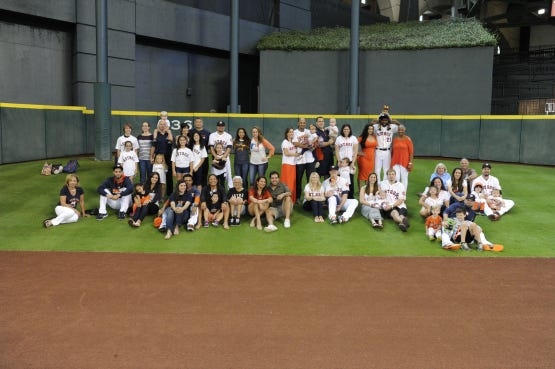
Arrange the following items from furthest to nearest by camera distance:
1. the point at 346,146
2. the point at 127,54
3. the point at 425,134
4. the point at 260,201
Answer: the point at 127,54
the point at 425,134
the point at 346,146
the point at 260,201

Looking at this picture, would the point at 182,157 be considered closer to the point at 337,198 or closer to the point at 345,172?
the point at 337,198

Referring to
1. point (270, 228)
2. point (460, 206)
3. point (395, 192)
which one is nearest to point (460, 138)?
point (395, 192)

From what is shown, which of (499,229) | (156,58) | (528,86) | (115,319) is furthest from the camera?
(528,86)

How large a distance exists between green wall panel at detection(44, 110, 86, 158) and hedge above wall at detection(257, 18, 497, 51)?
10142mm

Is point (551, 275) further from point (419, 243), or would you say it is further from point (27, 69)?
point (27, 69)

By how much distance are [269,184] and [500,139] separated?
11.0 meters

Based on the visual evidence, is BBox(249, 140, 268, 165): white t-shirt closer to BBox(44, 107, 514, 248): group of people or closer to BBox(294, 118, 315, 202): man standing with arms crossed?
BBox(44, 107, 514, 248): group of people

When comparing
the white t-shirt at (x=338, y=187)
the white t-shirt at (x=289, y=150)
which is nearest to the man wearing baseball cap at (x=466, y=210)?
the white t-shirt at (x=338, y=187)

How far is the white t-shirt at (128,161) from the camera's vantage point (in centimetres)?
1175

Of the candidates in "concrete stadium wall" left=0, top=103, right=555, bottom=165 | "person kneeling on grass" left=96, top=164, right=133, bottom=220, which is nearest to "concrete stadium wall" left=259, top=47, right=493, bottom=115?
"concrete stadium wall" left=0, top=103, right=555, bottom=165

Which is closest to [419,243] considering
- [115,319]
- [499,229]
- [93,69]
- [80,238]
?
[499,229]

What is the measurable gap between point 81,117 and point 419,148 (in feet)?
43.9

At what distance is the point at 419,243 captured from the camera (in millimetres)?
9508

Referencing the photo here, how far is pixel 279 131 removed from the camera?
19766mm
